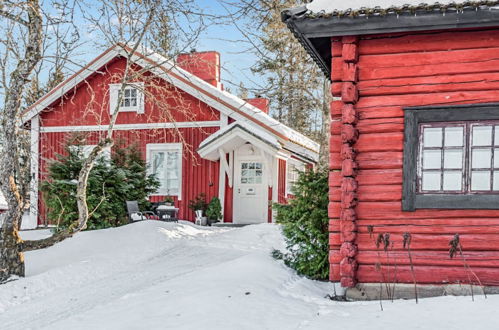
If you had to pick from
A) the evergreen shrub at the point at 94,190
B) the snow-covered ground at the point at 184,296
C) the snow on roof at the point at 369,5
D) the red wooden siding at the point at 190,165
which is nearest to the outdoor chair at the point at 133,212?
the evergreen shrub at the point at 94,190

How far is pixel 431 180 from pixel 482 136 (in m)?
0.84

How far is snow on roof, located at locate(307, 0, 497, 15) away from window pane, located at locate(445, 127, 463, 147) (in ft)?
5.05

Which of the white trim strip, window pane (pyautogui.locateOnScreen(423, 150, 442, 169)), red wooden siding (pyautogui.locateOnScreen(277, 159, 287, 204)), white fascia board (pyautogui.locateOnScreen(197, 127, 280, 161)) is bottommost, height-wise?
red wooden siding (pyautogui.locateOnScreen(277, 159, 287, 204))

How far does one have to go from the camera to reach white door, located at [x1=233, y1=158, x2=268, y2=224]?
1631 centimetres

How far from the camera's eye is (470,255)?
22.1 feet

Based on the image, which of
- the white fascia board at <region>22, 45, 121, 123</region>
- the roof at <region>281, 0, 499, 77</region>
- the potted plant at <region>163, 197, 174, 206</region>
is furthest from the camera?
the white fascia board at <region>22, 45, 121, 123</region>

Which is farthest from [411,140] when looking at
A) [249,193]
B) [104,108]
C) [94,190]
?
[104,108]

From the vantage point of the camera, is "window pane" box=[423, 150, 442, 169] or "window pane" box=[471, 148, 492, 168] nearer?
"window pane" box=[471, 148, 492, 168]

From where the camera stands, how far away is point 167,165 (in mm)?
17422

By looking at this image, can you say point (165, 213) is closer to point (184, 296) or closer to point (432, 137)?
point (184, 296)

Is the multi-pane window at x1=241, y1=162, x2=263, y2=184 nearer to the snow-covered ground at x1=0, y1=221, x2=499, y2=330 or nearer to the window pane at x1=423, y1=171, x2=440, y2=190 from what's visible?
the snow-covered ground at x1=0, y1=221, x2=499, y2=330

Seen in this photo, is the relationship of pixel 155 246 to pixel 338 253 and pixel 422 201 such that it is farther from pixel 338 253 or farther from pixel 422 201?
pixel 422 201

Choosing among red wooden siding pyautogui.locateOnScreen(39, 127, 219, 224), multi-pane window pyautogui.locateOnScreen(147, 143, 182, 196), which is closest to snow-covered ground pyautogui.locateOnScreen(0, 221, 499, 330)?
red wooden siding pyautogui.locateOnScreen(39, 127, 219, 224)

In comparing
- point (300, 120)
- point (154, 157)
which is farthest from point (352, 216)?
point (300, 120)
